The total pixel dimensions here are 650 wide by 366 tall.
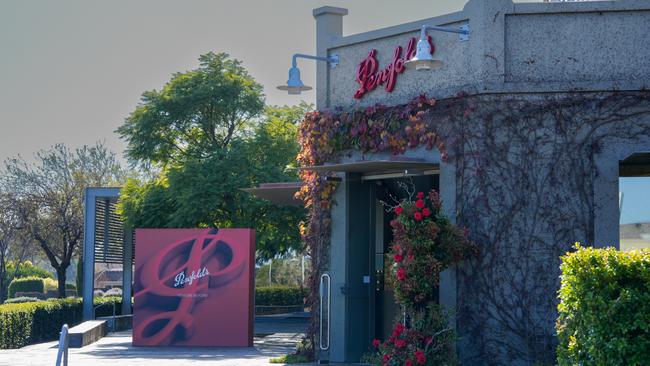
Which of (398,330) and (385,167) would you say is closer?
(398,330)

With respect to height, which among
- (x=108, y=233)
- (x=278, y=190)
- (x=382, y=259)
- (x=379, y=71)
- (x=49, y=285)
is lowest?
(x=49, y=285)

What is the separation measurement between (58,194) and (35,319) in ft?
65.2

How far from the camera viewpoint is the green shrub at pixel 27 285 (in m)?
55.6

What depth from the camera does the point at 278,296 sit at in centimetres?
3919

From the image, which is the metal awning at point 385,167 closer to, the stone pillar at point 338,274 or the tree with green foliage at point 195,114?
the stone pillar at point 338,274

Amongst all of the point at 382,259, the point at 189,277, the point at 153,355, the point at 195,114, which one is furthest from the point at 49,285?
the point at 382,259

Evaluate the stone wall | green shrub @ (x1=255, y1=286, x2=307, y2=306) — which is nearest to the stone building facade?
the stone wall

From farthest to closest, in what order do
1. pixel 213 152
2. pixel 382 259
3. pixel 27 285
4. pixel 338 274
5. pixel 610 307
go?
pixel 27 285
pixel 213 152
pixel 382 259
pixel 338 274
pixel 610 307

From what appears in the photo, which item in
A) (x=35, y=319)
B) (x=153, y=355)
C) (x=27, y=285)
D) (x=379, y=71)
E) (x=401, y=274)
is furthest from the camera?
(x=27, y=285)

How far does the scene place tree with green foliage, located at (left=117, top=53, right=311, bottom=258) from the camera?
2977 cm

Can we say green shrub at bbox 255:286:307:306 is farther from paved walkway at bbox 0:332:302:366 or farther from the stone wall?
the stone wall

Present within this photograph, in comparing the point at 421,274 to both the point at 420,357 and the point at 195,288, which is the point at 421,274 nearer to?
the point at 420,357

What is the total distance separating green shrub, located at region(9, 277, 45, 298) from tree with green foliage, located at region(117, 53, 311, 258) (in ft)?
82.3

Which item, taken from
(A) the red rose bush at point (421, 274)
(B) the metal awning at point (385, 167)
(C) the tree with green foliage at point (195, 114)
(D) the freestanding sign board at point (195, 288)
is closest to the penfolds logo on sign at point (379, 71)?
(B) the metal awning at point (385, 167)
